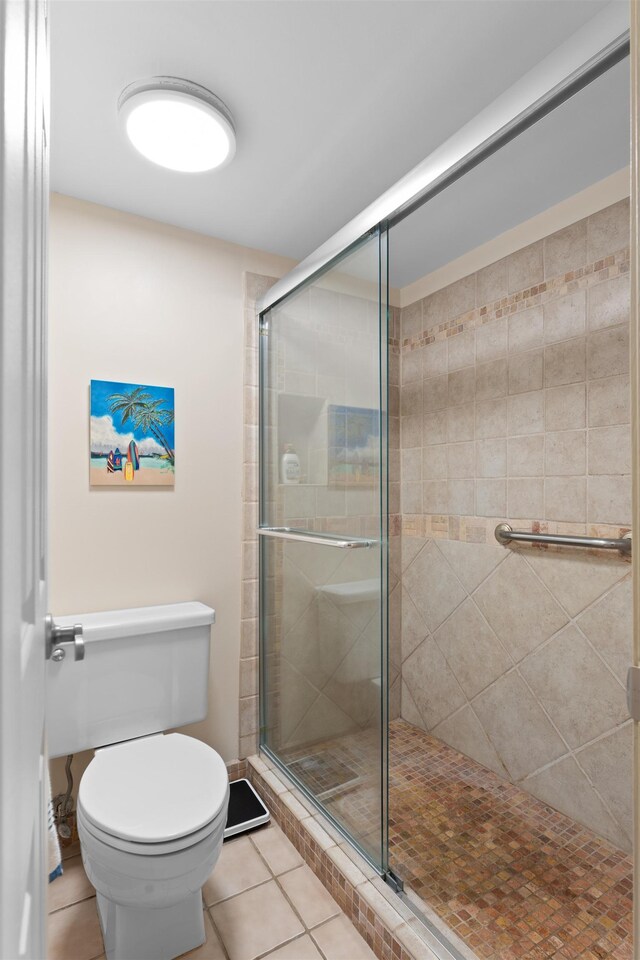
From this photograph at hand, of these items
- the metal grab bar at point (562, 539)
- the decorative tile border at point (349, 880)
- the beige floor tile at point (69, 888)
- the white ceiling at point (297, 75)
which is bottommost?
the beige floor tile at point (69, 888)

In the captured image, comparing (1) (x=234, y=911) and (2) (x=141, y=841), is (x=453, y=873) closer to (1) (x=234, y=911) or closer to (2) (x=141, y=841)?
(1) (x=234, y=911)

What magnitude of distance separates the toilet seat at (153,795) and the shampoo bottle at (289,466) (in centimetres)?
97

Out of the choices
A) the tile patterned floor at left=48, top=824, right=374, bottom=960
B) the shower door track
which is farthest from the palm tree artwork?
the tile patterned floor at left=48, top=824, right=374, bottom=960

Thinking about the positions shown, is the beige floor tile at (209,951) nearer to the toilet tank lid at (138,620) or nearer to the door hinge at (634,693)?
the toilet tank lid at (138,620)

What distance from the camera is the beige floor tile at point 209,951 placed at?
1.40 m

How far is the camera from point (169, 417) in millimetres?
2016

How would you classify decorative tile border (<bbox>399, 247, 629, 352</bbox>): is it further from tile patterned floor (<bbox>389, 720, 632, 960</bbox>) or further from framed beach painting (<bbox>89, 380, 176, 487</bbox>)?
tile patterned floor (<bbox>389, 720, 632, 960</bbox>)

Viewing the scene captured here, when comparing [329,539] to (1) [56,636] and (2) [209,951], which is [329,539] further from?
(2) [209,951]

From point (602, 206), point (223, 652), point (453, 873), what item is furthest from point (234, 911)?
point (602, 206)

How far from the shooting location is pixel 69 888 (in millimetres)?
1612

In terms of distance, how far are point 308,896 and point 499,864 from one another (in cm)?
62

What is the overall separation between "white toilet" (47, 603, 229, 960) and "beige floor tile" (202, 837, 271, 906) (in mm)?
168

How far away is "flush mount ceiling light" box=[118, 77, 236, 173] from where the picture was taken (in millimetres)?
1325

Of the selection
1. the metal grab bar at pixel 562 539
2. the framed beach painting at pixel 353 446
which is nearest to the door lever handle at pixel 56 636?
the framed beach painting at pixel 353 446
